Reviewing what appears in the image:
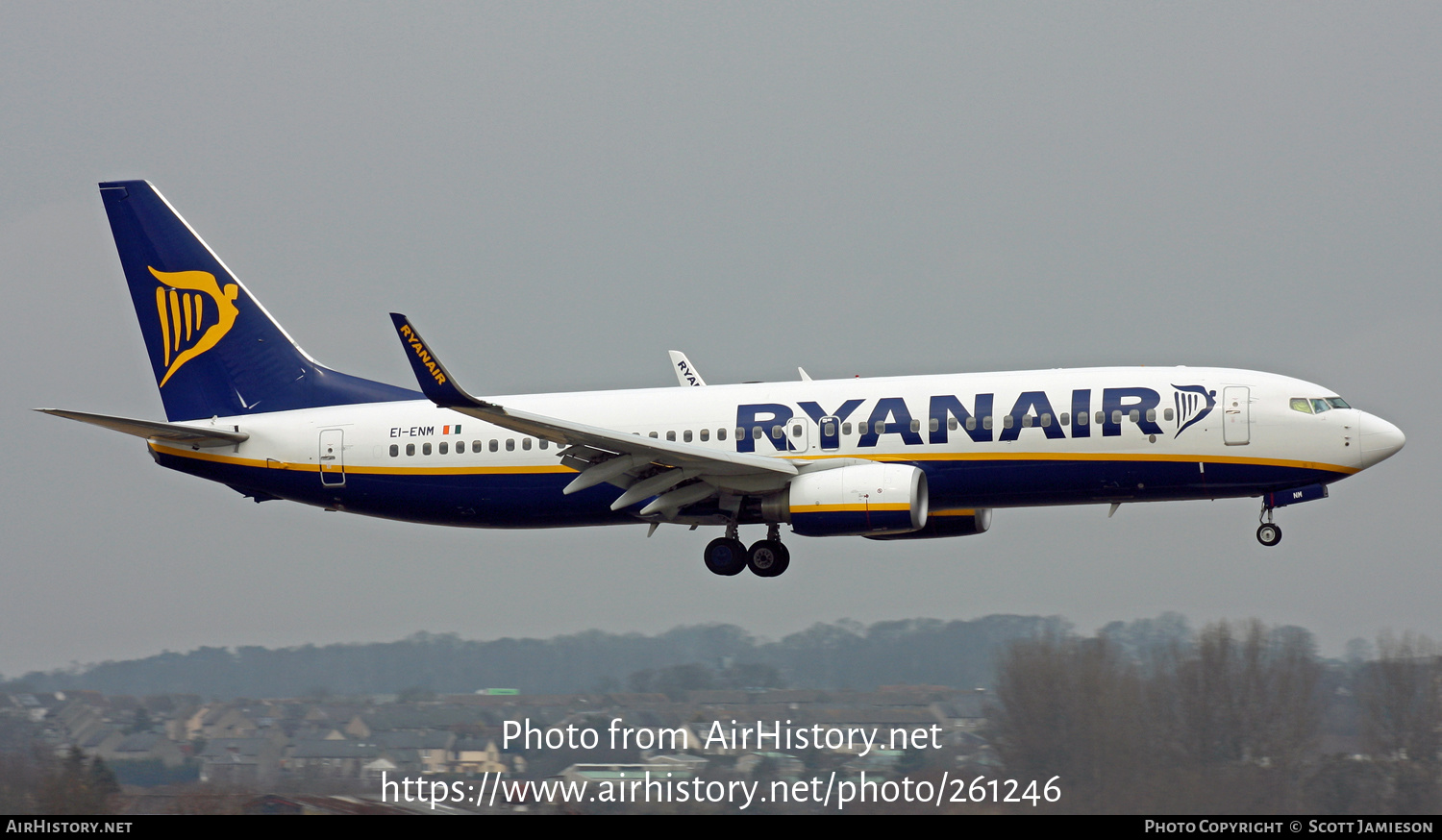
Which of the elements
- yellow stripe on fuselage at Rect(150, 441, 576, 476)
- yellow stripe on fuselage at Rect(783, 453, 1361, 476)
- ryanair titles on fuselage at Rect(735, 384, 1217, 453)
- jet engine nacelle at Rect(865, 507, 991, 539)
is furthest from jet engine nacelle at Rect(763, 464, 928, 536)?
yellow stripe on fuselage at Rect(150, 441, 576, 476)

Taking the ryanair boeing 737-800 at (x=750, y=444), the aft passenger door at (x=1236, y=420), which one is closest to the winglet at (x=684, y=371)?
the ryanair boeing 737-800 at (x=750, y=444)

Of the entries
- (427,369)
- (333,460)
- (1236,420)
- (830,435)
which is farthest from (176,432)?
(1236,420)

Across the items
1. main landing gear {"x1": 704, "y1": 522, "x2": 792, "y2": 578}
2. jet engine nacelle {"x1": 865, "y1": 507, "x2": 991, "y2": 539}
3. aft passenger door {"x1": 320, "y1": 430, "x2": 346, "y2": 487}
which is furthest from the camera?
aft passenger door {"x1": 320, "y1": 430, "x2": 346, "y2": 487}

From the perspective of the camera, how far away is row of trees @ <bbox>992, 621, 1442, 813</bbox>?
32844 millimetres

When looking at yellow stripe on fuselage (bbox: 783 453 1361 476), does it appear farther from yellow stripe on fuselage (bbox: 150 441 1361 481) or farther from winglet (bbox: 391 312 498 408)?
winglet (bbox: 391 312 498 408)

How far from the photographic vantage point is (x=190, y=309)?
1615 inches

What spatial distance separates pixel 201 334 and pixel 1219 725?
24.8 metres

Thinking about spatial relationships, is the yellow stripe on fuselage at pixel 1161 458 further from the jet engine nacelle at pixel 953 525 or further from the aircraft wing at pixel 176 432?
the aircraft wing at pixel 176 432

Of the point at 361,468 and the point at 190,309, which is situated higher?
the point at 190,309

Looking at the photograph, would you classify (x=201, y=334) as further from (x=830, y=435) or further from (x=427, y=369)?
(x=830, y=435)

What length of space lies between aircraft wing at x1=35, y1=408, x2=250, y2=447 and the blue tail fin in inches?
50.1

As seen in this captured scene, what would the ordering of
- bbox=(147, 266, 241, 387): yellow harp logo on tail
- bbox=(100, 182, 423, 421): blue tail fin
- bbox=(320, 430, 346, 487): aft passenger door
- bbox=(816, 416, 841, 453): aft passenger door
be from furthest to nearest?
bbox=(147, 266, 241, 387): yellow harp logo on tail < bbox=(100, 182, 423, 421): blue tail fin < bbox=(320, 430, 346, 487): aft passenger door < bbox=(816, 416, 841, 453): aft passenger door

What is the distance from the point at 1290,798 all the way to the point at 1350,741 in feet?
7.87
